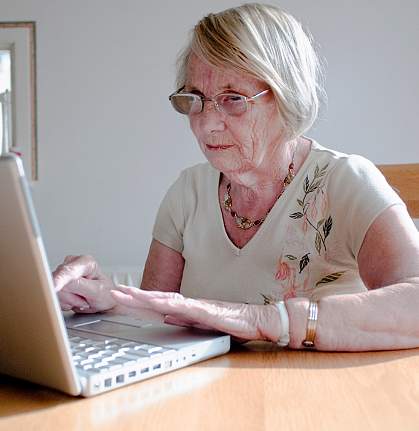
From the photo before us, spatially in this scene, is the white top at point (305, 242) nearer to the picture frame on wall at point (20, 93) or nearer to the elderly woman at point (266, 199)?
the elderly woman at point (266, 199)

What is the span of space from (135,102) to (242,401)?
2510 millimetres

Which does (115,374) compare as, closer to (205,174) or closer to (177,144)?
(205,174)

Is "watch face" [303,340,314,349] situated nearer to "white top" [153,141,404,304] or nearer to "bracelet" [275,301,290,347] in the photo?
"bracelet" [275,301,290,347]

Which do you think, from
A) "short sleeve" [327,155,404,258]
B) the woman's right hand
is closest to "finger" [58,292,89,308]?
the woman's right hand

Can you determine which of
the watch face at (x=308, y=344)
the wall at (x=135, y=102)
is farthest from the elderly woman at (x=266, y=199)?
the wall at (x=135, y=102)

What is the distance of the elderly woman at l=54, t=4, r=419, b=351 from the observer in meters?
1.21

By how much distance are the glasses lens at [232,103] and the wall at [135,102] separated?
1.69 m

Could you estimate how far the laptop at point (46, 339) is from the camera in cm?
60

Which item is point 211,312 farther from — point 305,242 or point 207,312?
point 305,242

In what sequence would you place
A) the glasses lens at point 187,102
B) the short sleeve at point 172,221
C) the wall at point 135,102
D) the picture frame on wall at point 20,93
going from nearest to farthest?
the glasses lens at point 187,102
the short sleeve at point 172,221
the wall at point 135,102
the picture frame on wall at point 20,93

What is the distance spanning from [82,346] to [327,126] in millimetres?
2328

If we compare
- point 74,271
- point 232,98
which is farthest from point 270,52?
point 74,271

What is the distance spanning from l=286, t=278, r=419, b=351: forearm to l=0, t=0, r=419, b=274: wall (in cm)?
206

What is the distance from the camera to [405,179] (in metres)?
1.69
